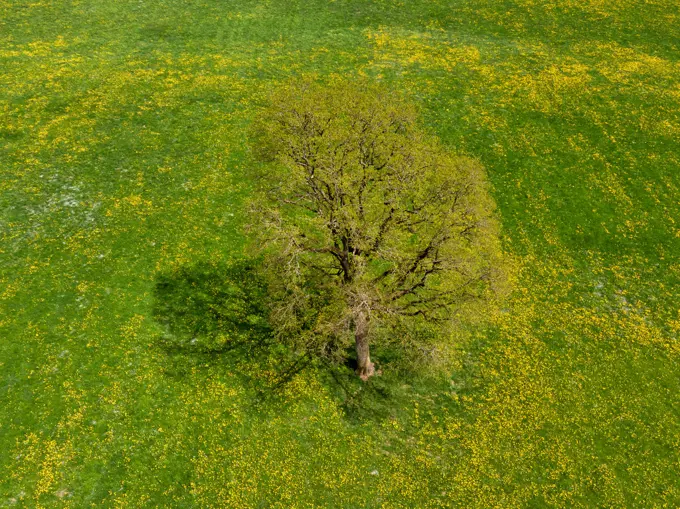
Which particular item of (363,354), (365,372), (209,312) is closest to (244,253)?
(209,312)

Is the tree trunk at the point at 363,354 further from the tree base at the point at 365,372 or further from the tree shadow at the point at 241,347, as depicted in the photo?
the tree shadow at the point at 241,347

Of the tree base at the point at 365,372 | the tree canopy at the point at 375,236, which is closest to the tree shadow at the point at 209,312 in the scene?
the tree canopy at the point at 375,236

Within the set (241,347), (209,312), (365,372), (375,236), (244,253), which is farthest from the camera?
(244,253)

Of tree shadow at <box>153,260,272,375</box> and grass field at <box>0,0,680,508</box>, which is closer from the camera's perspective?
grass field at <box>0,0,680,508</box>

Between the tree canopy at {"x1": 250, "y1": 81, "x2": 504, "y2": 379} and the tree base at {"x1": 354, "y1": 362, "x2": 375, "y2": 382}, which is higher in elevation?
the tree canopy at {"x1": 250, "y1": 81, "x2": 504, "y2": 379}

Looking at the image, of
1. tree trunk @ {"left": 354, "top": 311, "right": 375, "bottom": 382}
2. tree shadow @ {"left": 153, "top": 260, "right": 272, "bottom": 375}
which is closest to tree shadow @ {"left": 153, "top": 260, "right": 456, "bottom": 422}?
tree shadow @ {"left": 153, "top": 260, "right": 272, "bottom": 375}

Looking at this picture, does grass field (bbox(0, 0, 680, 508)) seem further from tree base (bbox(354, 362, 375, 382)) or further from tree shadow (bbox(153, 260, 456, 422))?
tree base (bbox(354, 362, 375, 382))

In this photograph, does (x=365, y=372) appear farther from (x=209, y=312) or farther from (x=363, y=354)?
(x=209, y=312)
